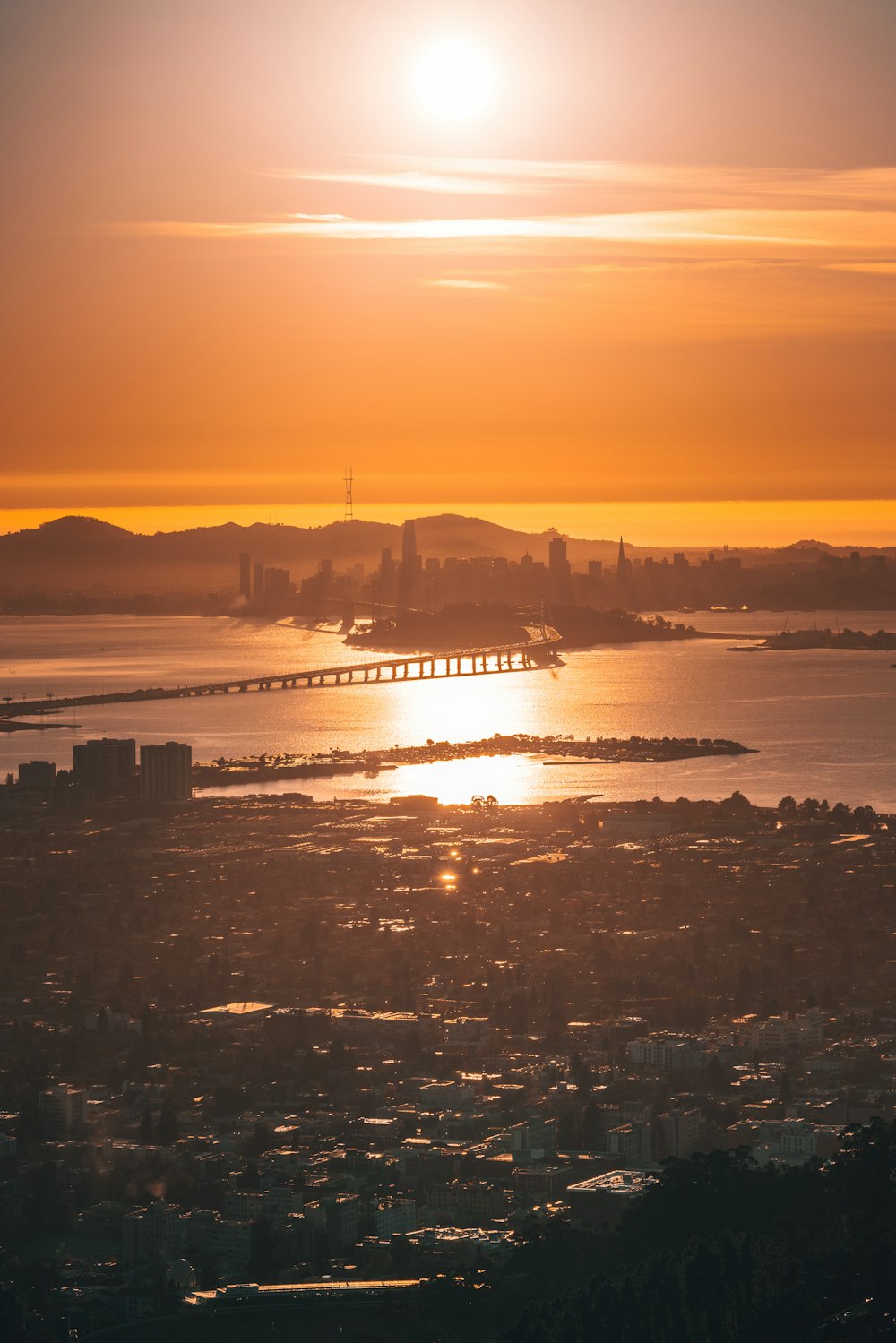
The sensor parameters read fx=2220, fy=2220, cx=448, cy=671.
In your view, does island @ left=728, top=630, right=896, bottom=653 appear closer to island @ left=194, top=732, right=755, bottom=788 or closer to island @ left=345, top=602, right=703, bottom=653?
island @ left=345, top=602, right=703, bottom=653

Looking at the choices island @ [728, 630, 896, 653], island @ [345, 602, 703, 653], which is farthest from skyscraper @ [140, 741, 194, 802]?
island @ [345, 602, 703, 653]

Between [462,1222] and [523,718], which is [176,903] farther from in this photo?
[523,718]

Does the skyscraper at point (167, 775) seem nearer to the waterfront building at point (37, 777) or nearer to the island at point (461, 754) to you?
the waterfront building at point (37, 777)

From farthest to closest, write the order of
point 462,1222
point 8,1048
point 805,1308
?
point 8,1048 < point 462,1222 < point 805,1308

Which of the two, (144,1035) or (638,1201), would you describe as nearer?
(638,1201)

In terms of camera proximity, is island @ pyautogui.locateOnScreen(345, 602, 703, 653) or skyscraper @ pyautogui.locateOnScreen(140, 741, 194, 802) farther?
island @ pyautogui.locateOnScreen(345, 602, 703, 653)

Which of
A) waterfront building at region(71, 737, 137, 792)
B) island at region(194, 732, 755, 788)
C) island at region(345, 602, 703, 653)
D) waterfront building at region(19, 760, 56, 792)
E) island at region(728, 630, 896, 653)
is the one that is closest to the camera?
waterfront building at region(71, 737, 137, 792)

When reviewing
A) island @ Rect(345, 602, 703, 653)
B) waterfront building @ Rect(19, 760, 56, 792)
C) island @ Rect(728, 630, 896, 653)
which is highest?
island @ Rect(345, 602, 703, 653)

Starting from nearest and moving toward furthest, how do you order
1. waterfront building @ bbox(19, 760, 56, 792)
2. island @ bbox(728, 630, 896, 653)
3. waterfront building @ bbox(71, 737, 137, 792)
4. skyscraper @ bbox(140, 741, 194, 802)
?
skyscraper @ bbox(140, 741, 194, 802), waterfront building @ bbox(71, 737, 137, 792), waterfront building @ bbox(19, 760, 56, 792), island @ bbox(728, 630, 896, 653)

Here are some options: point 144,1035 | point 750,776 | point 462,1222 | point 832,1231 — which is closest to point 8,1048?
point 144,1035

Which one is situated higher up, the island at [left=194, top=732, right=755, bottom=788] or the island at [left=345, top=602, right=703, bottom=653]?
the island at [left=345, top=602, right=703, bottom=653]
